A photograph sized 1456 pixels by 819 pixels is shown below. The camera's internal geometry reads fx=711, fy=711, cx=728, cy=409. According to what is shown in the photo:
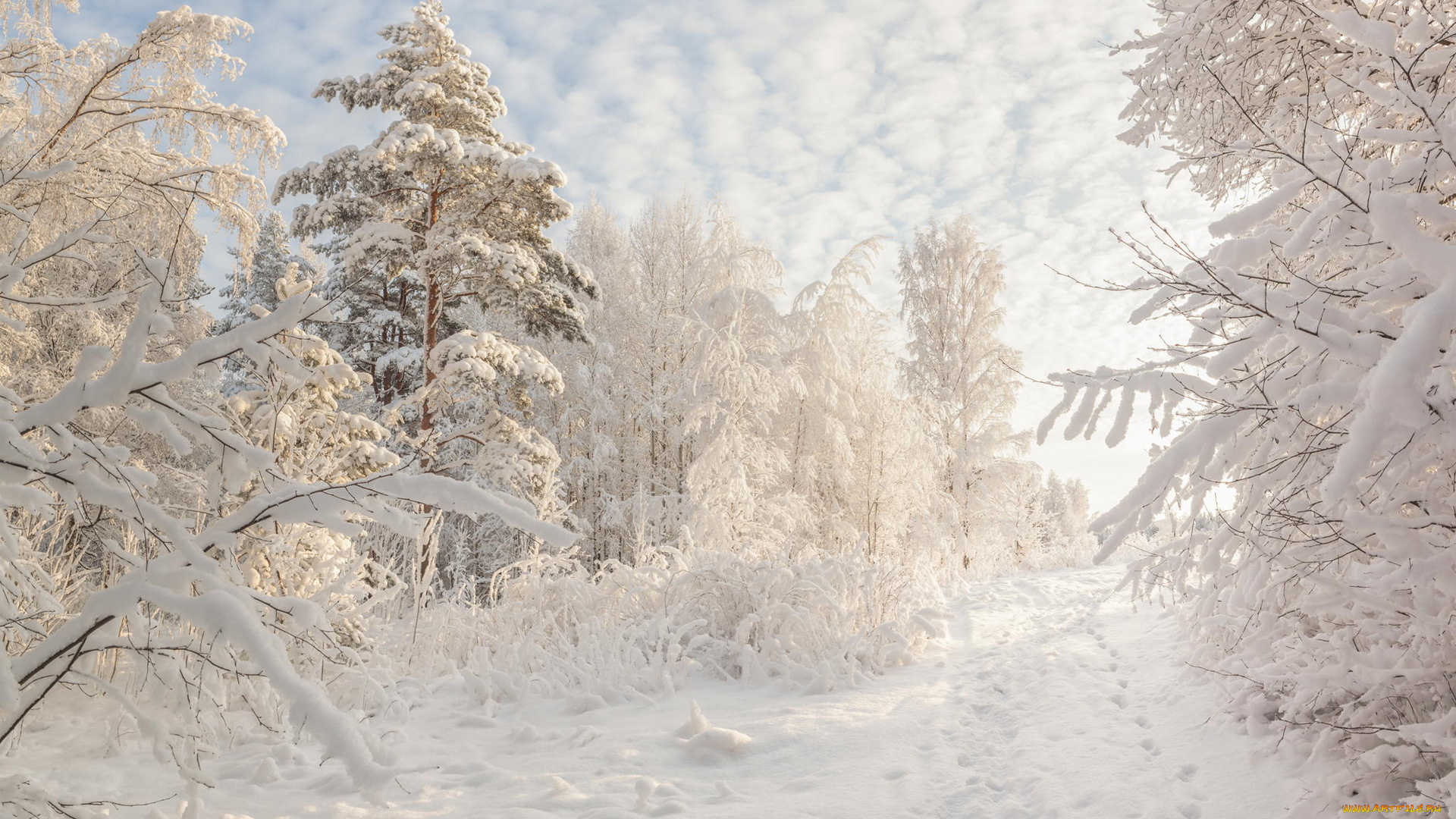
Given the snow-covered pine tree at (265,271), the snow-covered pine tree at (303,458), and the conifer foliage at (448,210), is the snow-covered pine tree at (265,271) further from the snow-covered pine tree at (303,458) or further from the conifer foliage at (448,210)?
the snow-covered pine tree at (303,458)

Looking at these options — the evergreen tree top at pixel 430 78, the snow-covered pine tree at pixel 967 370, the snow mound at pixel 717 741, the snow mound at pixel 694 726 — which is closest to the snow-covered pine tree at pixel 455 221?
the evergreen tree top at pixel 430 78

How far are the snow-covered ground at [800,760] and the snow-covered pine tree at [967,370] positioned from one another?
29.2 ft

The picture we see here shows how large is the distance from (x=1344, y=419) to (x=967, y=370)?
1217cm

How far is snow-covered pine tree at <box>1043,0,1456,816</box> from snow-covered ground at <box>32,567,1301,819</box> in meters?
0.45

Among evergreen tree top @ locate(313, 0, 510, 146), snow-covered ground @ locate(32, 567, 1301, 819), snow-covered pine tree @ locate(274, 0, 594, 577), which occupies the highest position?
evergreen tree top @ locate(313, 0, 510, 146)

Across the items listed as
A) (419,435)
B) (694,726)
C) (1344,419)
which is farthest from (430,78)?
(1344,419)

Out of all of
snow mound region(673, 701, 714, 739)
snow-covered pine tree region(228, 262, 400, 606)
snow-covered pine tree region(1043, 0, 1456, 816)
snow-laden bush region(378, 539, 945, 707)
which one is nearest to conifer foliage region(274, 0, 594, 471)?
snow-covered pine tree region(228, 262, 400, 606)

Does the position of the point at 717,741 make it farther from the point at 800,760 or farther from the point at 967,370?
the point at 967,370

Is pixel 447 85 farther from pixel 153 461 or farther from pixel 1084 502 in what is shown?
pixel 1084 502

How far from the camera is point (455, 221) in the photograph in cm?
1041

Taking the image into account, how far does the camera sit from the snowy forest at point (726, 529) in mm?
1669

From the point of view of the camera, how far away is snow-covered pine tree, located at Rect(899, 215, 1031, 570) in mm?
13445

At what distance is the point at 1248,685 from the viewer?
3406 mm

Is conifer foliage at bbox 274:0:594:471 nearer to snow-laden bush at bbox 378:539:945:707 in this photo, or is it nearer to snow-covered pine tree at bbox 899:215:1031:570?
snow-laden bush at bbox 378:539:945:707
